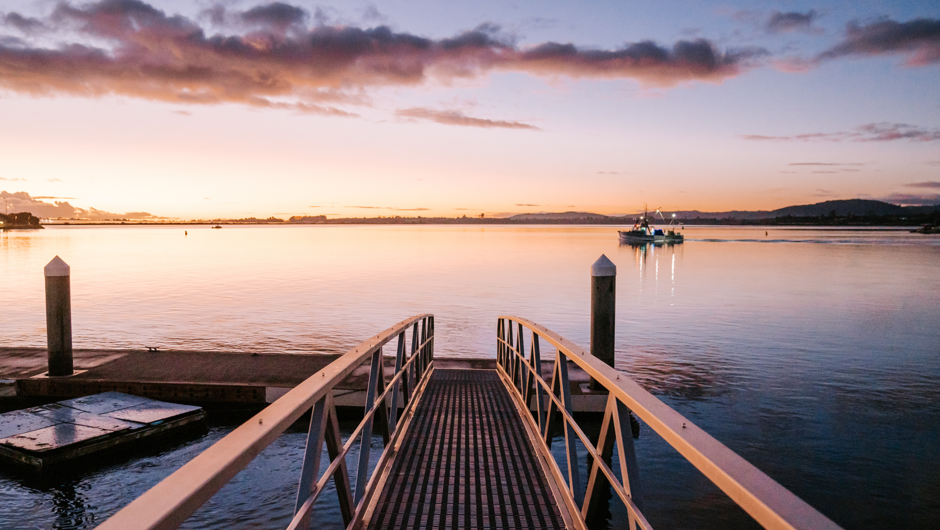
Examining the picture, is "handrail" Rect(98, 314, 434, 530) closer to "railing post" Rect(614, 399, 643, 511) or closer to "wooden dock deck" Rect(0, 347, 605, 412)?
"railing post" Rect(614, 399, 643, 511)

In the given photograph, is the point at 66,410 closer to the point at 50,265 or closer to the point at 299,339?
the point at 50,265

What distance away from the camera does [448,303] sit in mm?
28859

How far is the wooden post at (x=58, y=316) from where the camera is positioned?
9.54 m

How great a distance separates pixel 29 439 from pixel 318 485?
742cm

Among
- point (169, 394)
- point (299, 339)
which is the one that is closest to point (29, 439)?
point (169, 394)

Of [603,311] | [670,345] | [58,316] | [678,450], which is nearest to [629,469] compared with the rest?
[678,450]

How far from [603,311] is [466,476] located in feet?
15.7

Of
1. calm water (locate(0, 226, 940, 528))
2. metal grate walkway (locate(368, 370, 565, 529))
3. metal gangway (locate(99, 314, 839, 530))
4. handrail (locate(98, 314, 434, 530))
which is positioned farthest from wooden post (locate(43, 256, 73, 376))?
handrail (locate(98, 314, 434, 530))

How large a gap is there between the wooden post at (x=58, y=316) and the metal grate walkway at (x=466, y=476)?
22.5 ft

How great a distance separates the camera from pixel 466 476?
4727 mm

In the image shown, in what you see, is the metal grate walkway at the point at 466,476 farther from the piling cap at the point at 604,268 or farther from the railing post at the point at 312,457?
the piling cap at the point at 604,268

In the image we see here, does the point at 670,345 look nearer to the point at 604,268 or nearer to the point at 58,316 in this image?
the point at 604,268

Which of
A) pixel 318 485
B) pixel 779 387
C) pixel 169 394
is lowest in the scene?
pixel 779 387

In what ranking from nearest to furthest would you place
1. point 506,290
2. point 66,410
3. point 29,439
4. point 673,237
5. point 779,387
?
1. point 29,439
2. point 66,410
3. point 779,387
4. point 506,290
5. point 673,237
